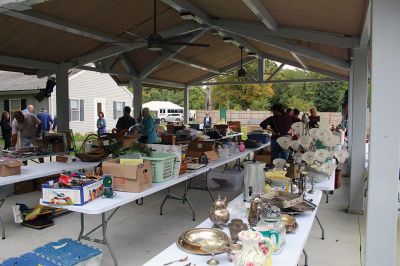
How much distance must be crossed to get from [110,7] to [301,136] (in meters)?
4.22

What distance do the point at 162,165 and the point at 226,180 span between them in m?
3.36

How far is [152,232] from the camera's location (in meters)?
4.24

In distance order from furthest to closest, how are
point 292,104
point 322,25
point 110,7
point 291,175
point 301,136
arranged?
1. point 292,104
2. point 110,7
3. point 322,25
4. point 301,136
5. point 291,175

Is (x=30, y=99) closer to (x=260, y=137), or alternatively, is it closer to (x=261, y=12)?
(x=260, y=137)

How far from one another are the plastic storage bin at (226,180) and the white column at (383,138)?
170 inches

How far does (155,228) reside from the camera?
4391mm

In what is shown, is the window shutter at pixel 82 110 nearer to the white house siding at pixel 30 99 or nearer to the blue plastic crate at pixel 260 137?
the white house siding at pixel 30 99

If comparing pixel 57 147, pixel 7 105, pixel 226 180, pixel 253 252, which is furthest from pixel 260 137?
pixel 7 105

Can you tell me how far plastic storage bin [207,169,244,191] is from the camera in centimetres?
656

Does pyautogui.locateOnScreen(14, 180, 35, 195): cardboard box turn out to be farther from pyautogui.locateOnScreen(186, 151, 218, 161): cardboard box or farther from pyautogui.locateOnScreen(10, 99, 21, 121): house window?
pyautogui.locateOnScreen(10, 99, 21, 121): house window

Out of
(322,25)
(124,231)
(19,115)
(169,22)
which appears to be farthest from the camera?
(169,22)

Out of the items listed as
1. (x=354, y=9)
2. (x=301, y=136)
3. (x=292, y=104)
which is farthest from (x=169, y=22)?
(x=292, y=104)

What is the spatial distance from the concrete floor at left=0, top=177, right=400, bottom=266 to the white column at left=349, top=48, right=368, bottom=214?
295 millimetres

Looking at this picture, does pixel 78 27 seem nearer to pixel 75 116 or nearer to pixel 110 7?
pixel 110 7
